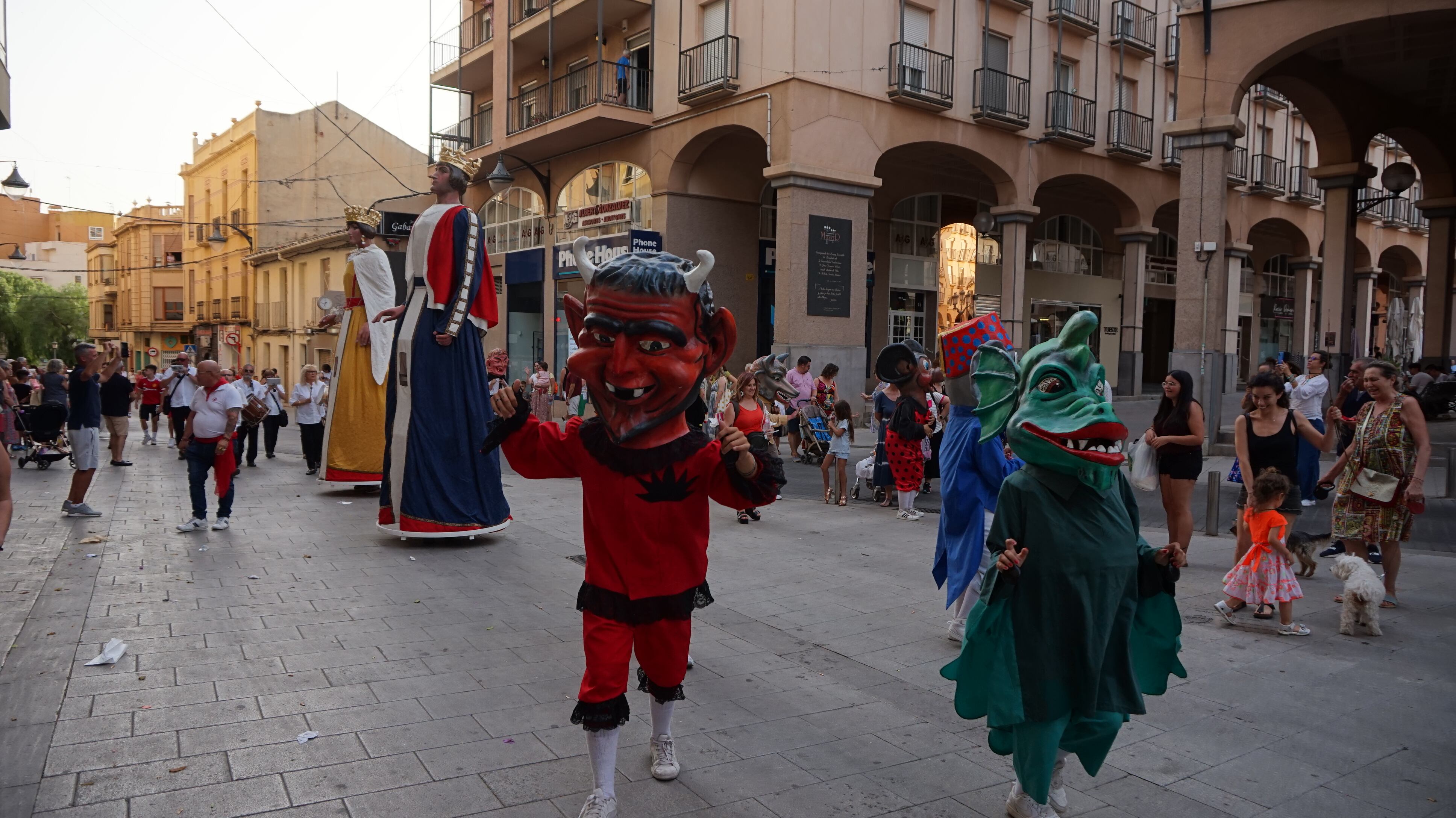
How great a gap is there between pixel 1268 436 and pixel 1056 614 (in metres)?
4.88

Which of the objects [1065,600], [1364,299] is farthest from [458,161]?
[1364,299]

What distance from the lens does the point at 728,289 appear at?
74.2ft

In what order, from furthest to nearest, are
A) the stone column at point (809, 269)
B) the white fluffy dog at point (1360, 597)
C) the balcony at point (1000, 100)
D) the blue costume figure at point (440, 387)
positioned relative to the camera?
the balcony at point (1000, 100) < the stone column at point (809, 269) < the blue costume figure at point (440, 387) < the white fluffy dog at point (1360, 597)

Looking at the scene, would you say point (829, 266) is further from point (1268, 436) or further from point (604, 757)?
point (604, 757)

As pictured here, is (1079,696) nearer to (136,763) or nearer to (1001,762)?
(1001,762)

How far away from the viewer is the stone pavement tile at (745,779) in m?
3.65

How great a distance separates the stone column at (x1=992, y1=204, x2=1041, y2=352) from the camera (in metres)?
22.7

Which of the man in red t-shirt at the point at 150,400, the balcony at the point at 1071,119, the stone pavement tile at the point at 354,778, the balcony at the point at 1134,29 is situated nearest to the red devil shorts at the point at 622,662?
the stone pavement tile at the point at 354,778

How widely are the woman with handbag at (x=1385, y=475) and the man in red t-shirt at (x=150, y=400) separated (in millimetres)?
20034

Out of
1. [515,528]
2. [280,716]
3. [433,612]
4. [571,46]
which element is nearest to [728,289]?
[571,46]

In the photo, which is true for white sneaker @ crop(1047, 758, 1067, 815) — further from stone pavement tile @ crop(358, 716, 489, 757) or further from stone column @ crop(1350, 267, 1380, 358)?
stone column @ crop(1350, 267, 1380, 358)

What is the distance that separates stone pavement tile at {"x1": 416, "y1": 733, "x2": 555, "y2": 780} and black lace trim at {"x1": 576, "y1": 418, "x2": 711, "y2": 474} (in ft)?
4.28

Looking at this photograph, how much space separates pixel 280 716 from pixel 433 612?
1796mm

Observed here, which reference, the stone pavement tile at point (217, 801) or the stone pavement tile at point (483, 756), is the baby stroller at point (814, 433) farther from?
the stone pavement tile at point (217, 801)
